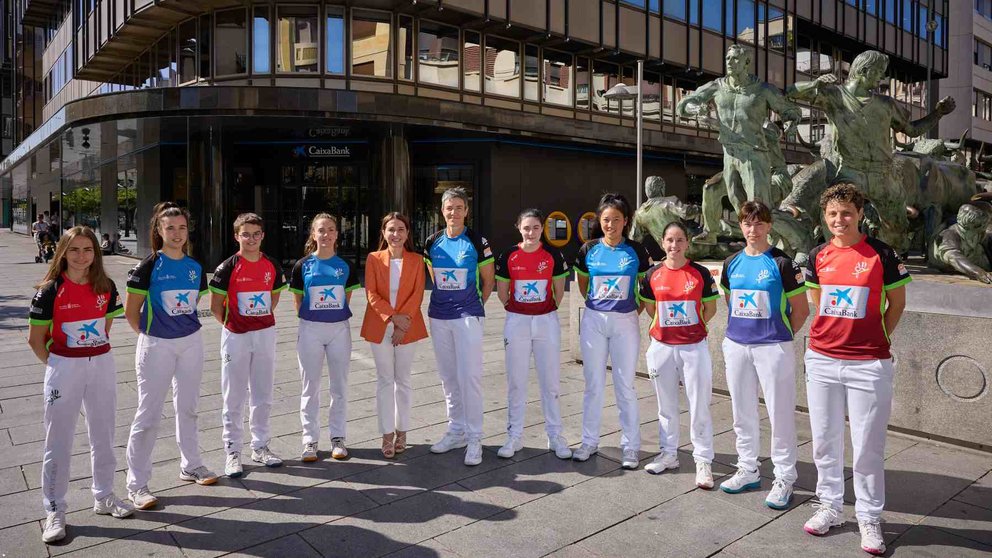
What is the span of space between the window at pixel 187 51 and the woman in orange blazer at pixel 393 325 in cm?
1907

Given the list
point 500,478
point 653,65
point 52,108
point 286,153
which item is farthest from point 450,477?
point 52,108

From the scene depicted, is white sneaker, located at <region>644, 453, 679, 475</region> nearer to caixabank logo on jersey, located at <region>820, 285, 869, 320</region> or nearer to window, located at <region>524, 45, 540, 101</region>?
caixabank logo on jersey, located at <region>820, 285, 869, 320</region>

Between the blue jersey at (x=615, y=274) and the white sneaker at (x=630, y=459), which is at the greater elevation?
the blue jersey at (x=615, y=274)

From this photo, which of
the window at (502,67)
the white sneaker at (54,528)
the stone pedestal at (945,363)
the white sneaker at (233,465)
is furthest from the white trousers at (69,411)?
the window at (502,67)

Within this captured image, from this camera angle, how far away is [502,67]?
22953 millimetres

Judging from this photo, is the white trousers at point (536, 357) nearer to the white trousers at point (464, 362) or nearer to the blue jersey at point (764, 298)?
the white trousers at point (464, 362)

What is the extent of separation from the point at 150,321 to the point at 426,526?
2.17 meters

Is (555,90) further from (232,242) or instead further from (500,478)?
(500,478)

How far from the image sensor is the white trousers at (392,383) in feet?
17.9

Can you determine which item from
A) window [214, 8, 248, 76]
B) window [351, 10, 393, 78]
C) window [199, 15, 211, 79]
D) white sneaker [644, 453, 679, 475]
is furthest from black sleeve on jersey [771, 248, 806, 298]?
window [199, 15, 211, 79]

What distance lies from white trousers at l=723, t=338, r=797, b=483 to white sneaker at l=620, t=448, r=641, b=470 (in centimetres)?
84

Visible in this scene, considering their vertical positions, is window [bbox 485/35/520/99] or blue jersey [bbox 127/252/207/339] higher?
window [bbox 485/35/520/99]

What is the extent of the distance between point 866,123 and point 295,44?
16.4m

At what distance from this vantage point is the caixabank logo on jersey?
4035 mm
